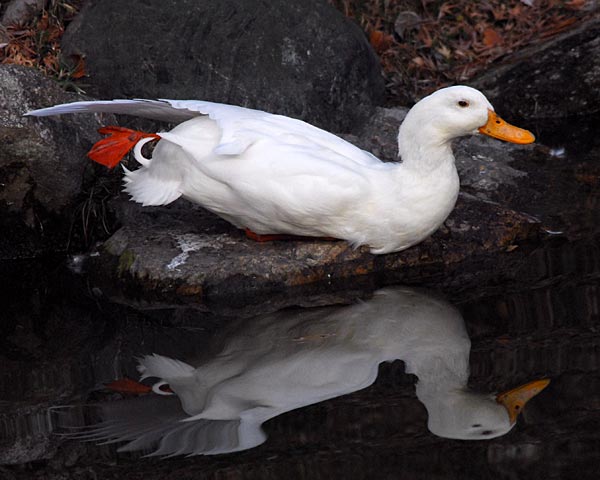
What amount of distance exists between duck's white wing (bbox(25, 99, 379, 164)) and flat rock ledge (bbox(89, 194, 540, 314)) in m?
0.52

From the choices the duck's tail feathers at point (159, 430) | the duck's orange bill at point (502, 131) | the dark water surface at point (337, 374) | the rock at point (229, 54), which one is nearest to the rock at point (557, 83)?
the rock at point (229, 54)

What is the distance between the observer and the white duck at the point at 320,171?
5.02 metres

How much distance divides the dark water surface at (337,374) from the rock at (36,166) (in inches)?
18.0

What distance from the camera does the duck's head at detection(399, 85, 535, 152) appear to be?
5.03 metres

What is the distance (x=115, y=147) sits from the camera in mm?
5457

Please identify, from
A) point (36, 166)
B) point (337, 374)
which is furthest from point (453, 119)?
point (36, 166)

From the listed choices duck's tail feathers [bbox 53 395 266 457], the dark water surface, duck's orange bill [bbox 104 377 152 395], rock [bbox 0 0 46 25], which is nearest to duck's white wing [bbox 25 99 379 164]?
the dark water surface

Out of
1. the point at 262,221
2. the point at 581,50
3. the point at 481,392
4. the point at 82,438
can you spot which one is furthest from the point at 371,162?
the point at 581,50

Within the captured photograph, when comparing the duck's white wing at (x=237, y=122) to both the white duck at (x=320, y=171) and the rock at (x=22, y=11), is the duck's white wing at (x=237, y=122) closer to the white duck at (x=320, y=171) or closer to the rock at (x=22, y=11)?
the white duck at (x=320, y=171)

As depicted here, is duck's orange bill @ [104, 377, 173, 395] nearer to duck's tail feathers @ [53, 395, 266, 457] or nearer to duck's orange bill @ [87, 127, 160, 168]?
duck's tail feathers @ [53, 395, 266, 457]

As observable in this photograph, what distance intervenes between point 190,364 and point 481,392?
4.07ft

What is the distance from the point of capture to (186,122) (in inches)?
213

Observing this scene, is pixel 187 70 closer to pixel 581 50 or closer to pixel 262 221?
pixel 262 221

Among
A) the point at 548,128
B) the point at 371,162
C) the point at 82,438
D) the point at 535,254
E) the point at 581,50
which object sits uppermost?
the point at 581,50
